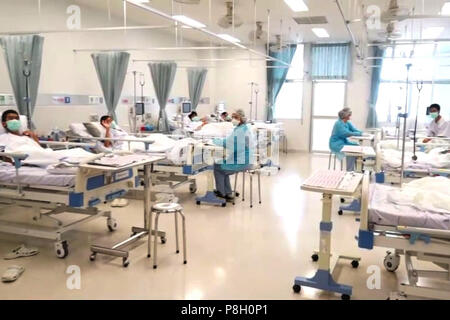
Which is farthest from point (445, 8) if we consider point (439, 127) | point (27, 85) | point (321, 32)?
point (27, 85)

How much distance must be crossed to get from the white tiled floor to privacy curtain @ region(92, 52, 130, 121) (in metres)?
2.15

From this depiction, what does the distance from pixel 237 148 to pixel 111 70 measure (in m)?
2.51

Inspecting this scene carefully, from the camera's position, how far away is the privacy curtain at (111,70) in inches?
238

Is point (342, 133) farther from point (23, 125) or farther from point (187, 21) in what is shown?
point (23, 125)

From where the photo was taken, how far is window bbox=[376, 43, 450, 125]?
893cm

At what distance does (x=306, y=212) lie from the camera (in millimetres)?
4801

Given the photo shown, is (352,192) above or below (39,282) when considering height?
above

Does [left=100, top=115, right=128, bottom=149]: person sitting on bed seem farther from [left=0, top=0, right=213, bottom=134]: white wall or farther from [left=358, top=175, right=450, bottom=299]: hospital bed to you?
[left=358, top=175, right=450, bottom=299]: hospital bed

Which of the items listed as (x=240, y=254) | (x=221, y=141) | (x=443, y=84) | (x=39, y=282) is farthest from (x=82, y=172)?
(x=443, y=84)

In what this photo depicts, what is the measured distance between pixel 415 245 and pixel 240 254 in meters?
1.52

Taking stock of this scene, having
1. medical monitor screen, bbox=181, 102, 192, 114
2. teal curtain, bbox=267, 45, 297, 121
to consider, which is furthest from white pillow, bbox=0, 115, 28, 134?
teal curtain, bbox=267, 45, 297, 121
